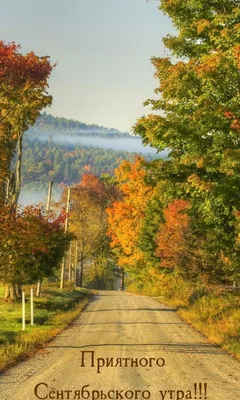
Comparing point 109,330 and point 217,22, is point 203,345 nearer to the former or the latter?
point 109,330

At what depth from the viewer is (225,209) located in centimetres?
1412

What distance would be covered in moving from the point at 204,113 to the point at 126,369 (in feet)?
24.6

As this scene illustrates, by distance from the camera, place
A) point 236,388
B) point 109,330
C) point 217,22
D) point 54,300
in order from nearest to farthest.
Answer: point 236,388 → point 217,22 → point 109,330 → point 54,300

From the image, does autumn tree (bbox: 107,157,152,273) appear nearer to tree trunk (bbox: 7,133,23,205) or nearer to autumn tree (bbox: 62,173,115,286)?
autumn tree (bbox: 62,173,115,286)

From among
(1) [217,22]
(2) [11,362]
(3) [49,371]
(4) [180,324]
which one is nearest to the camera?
(3) [49,371]

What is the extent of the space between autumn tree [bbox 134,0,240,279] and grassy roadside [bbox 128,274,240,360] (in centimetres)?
293

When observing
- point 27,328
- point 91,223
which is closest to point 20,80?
point 27,328

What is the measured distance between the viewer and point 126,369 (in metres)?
10.9

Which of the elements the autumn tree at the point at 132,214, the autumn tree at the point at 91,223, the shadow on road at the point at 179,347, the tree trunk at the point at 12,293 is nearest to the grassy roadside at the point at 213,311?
the shadow on road at the point at 179,347

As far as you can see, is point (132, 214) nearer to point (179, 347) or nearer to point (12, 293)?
point (12, 293)

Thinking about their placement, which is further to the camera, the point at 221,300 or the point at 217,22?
the point at 221,300

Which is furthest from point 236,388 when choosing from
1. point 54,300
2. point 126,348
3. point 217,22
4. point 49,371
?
point 54,300

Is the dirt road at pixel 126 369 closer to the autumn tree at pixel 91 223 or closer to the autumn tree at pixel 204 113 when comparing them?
the autumn tree at pixel 204 113

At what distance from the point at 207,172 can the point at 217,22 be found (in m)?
4.72
